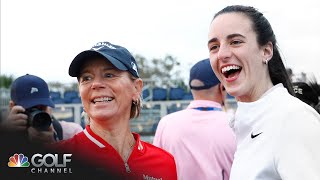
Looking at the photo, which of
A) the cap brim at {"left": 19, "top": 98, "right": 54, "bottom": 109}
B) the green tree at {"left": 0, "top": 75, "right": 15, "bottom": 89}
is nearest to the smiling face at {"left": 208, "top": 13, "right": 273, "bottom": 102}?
the green tree at {"left": 0, "top": 75, "right": 15, "bottom": 89}

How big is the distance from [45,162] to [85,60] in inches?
26.7

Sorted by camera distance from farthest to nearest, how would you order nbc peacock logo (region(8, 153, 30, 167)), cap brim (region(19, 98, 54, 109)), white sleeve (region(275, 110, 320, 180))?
cap brim (region(19, 98, 54, 109))
white sleeve (region(275, 110, 320, 180))
nbc peacock logo (region(8, 153, 30, 167))

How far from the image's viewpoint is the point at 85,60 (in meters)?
1.81

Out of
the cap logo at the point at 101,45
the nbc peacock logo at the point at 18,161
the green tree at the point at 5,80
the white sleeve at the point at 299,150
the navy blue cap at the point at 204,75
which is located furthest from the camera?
the navy blue cap at the point at 204,75

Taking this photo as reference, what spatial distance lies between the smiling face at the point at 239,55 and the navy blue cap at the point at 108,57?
1.14 ft

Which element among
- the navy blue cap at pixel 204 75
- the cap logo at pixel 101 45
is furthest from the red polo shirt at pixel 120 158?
the navy blue cap at pixel 204 75

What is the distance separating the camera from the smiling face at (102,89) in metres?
1.83

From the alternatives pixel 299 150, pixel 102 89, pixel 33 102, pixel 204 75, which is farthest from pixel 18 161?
pixel 204 75

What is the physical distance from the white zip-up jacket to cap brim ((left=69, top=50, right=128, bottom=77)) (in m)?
0.54

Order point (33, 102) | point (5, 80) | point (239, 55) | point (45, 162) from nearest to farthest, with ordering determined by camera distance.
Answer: point (5, 80), point (45, 162), point (239, 55), point (33, 102)

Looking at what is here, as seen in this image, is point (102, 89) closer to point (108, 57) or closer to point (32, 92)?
point (108, 57)

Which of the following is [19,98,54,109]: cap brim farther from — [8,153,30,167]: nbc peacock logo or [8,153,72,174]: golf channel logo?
[8,153,30,167]: nbc peacock logo

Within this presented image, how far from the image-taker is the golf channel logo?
3.73 feet

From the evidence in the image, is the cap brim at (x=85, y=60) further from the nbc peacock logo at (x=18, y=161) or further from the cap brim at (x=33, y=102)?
the nbc peacock logo at (x=18, y=161)
